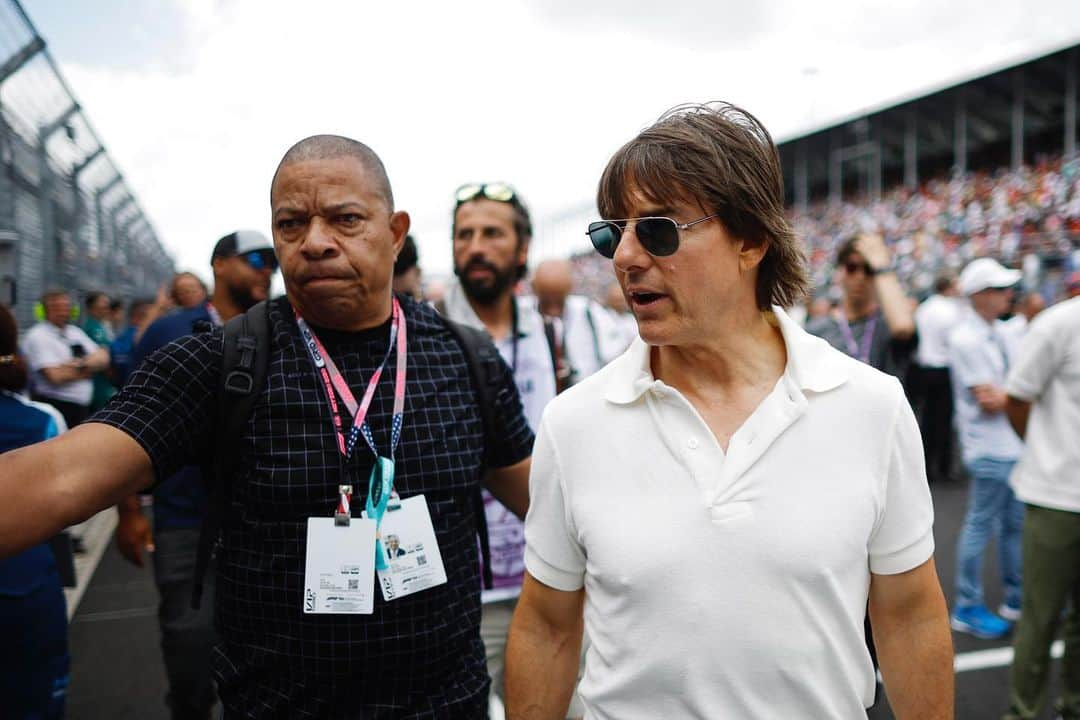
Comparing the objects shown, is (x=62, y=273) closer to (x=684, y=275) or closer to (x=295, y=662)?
(x=295, y=662)

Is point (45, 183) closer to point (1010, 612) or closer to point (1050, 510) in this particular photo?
point (1050, 510)

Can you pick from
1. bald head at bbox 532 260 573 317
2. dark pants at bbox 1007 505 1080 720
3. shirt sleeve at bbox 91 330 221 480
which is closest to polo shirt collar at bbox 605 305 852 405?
shirt sleeve at bbox 91 330 221 480

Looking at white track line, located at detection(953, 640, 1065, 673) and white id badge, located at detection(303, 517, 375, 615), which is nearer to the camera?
white id badge, located at detection(303, 517, 375, 615)

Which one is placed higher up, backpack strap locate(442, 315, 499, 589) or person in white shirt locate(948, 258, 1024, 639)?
backpack strap locate(442, 315, 499, 589)

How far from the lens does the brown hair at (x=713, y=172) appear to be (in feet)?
4.91

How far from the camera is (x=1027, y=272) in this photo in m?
10.8

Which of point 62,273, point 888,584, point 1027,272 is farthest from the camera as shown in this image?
point 1027,272

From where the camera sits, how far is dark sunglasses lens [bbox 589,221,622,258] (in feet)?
5.30

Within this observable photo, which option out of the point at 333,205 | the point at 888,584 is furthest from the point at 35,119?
the point at 888,584

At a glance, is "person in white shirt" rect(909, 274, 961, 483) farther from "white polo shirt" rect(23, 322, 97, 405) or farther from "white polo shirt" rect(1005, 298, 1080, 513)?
"white polo shirt" rect(23, 322, 97, 405)

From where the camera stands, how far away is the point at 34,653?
8.52 feet

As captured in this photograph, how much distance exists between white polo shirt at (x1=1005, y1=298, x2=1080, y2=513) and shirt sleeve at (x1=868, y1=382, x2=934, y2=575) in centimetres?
229

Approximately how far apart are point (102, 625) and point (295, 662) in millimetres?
4334

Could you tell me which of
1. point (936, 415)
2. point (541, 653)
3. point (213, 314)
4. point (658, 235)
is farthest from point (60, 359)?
point (936, 415)
